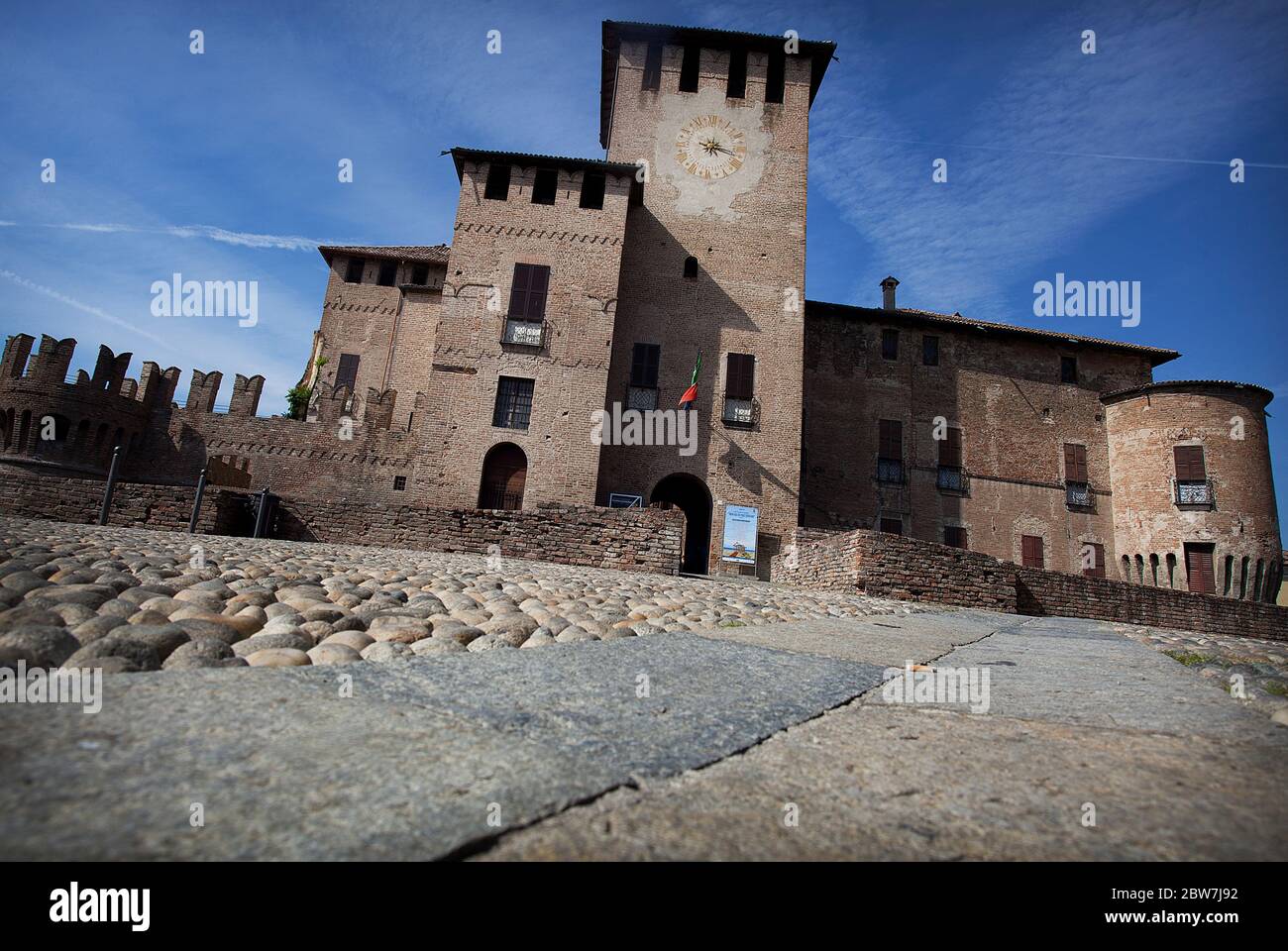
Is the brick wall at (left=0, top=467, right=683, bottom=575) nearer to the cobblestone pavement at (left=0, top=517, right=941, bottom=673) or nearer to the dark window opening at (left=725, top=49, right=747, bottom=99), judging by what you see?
the cobblestone pavement at (left=0, top=517, right=941, bottom=673)

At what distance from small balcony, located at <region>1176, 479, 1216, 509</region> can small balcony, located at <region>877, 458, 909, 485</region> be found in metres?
9.59

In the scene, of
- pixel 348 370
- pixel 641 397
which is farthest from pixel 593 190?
pixel 348 370

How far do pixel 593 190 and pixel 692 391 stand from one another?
735 cm

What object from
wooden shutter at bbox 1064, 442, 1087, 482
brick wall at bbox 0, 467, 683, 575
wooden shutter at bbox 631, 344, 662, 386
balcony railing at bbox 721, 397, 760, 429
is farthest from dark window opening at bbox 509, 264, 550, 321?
wooden shutter at bbox 1064, 442, 1087, 482

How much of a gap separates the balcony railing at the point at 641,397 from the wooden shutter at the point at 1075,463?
17223 millimetres

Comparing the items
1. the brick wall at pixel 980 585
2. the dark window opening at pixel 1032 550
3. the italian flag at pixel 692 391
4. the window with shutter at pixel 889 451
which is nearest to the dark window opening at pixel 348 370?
the italian flag at pixel 692 391

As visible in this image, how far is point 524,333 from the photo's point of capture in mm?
18000

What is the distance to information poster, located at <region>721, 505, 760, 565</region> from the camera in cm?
1773

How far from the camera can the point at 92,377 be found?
21.8 metres

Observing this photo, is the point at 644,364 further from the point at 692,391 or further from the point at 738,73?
the point at 738,73

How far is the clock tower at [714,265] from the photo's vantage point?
1892 centimetres
